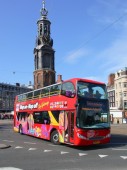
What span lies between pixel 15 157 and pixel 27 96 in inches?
521

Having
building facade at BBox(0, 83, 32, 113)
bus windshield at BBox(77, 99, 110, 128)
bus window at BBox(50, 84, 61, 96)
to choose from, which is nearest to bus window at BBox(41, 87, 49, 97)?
bus window at BBox(50, 84, 61, 96)

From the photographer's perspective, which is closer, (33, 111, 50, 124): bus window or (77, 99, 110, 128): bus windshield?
(77, 99, 110, 128): bus windshield

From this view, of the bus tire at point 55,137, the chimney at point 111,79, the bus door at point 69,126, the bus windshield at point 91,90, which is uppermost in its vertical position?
the chimney at point 111,79

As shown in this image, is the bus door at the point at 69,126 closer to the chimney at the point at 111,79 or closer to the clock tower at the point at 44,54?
the clock tower at the point at 44,54

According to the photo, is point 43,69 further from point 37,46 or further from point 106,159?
point 106,159

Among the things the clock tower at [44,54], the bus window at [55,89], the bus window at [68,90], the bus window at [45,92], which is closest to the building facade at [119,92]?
the clock tower at [44,54]

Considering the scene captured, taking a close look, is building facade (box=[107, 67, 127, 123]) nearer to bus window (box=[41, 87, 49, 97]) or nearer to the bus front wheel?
bus window (box=[41, 87, 49, 97])

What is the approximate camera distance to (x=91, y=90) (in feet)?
62.9

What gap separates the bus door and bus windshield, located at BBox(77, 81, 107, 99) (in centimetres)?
128

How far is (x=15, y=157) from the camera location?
1490cm

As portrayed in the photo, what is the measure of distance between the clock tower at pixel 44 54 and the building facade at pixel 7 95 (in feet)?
202

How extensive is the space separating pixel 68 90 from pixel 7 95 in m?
148

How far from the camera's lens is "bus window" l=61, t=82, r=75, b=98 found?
1893 centimetres

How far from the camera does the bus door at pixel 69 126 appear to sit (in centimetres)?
1881
